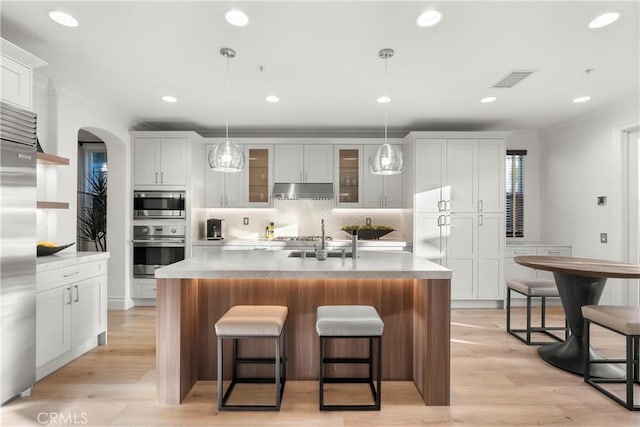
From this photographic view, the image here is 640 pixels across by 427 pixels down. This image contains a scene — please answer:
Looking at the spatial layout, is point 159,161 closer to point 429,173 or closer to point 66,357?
point 66,357

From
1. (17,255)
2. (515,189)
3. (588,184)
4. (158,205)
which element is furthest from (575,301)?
(158,205)

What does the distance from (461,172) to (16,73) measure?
4914 mm

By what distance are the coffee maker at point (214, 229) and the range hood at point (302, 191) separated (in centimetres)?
96

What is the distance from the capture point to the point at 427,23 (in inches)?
97.3

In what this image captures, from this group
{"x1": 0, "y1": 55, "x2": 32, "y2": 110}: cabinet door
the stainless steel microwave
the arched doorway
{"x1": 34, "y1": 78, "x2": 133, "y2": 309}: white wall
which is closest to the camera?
{"x1": 0, "y1": 55, "x2": 32, "y2": 110}: cabinet door

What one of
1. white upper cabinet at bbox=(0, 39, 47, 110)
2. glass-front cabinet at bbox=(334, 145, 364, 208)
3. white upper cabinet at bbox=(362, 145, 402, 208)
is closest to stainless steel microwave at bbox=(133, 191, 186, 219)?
glass-front cabinet at bbox=(334, 145, 364, 208)

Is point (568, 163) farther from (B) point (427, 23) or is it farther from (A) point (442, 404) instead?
(A) point (442, 404)

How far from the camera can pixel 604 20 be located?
2.45m

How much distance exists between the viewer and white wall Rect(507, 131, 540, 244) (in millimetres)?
5828

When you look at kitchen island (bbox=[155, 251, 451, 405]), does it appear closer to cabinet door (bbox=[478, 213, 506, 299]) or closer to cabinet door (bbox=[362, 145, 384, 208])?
cabinet door (bbox=[362, 145, 384, 208])

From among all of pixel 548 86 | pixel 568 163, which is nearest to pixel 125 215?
pixel 548 86

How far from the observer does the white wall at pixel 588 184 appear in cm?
436

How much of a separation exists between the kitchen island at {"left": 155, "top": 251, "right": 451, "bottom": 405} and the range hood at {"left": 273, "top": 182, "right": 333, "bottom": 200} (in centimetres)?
246

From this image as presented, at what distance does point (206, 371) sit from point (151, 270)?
2751 mm
